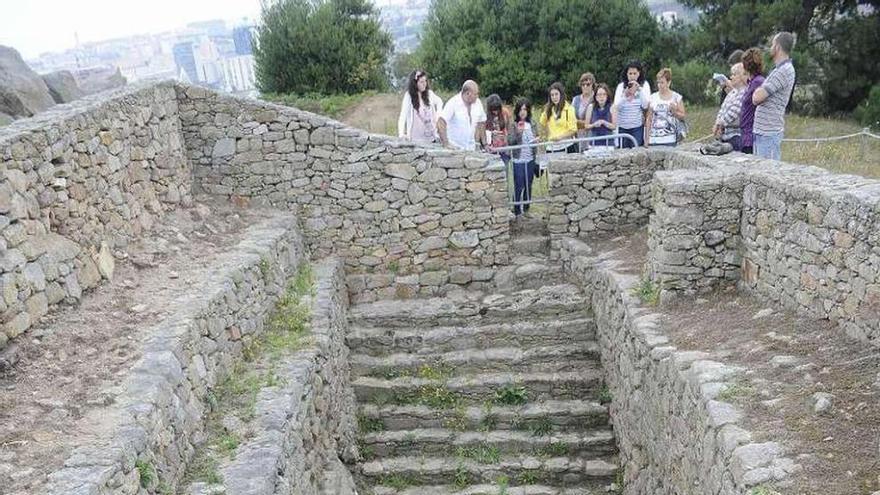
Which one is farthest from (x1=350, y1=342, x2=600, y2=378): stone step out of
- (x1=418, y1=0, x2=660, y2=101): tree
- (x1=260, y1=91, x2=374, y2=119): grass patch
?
(x1=418, y1=0, x2=660, y2=101): tree

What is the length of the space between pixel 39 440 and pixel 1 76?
10.2 m

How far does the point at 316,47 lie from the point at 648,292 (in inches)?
527

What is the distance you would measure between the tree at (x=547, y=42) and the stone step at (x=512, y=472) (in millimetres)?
12641

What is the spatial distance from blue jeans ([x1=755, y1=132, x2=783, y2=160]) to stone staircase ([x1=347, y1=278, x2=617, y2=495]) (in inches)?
101

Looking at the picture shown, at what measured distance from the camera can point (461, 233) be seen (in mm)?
9492

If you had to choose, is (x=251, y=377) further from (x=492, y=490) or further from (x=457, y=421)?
(x=492, y=490)

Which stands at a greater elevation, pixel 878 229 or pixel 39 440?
pixel 878 229

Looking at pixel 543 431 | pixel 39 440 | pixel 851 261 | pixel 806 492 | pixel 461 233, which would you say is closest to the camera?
pixel 806 492

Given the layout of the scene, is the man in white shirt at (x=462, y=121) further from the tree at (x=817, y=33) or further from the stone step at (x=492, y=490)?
the tree at (x=817, y=33)

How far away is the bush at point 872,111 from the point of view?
50.9 feet

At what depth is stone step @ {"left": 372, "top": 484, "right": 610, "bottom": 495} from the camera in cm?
755

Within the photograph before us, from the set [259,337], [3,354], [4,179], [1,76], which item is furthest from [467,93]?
[1,76]

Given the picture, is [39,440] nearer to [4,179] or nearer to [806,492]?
[4,179]

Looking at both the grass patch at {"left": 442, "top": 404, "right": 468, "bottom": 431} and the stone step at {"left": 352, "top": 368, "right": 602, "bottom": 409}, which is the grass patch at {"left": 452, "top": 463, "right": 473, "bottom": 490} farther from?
the stone step at {"left": 352, "top": 368, "right": 602, "bottom": 409}
